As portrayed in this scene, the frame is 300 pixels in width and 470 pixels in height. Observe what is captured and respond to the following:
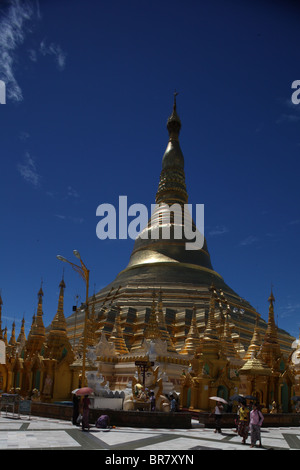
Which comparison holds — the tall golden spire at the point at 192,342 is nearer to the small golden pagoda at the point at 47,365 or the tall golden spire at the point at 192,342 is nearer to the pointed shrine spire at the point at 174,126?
the small golden pagoda at the point at 47,365

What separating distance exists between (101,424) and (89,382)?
7741 millimetres

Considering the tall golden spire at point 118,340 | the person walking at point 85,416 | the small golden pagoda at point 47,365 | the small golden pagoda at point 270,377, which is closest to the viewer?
the person walking at point 85,416

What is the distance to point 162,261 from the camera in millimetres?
57562

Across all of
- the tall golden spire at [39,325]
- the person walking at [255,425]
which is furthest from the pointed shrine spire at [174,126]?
the person walking at [255,425]

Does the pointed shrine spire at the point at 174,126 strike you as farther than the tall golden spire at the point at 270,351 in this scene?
Yes

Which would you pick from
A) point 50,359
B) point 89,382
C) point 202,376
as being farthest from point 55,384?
point 202,376

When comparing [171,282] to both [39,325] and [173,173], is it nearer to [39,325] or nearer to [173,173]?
[173,173]

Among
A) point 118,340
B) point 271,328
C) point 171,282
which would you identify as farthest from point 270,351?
point 171,282

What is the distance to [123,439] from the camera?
15.3 m

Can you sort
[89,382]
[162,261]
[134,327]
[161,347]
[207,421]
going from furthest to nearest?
[162,261] → [134,327] → [161,347] → [89,382] → [207,421]

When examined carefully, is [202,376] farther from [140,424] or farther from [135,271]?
[135,271]

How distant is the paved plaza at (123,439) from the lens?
529 inches

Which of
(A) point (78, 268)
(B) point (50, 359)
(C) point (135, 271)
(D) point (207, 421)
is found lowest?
(D) point (207, 421)

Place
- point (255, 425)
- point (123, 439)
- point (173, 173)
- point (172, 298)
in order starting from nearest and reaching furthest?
point (255, 425) < point (123, 439) < point (172, 298) < point (173, 173)
